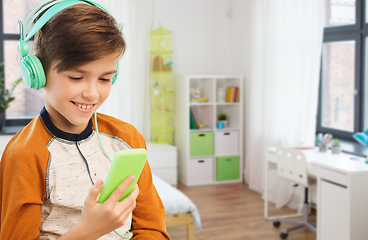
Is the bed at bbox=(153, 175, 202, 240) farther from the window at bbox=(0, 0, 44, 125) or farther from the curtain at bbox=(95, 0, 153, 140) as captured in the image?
the window at bbox=(0, 0, 44, 125)

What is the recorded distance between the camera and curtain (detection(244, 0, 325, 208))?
138 inches

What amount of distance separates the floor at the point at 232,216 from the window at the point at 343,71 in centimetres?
101

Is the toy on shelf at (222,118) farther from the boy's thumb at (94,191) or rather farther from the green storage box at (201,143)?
the boy's thumb at (94,191)

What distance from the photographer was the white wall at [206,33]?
15.3 feet

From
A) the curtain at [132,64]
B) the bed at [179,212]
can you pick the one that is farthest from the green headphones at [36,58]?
the curtain at [132,64]

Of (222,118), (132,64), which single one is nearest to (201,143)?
(222,118)

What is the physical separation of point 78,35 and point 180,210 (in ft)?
6.53

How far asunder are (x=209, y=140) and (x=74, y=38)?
394cm

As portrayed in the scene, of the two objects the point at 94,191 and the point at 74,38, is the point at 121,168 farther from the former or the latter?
the point at 74,38

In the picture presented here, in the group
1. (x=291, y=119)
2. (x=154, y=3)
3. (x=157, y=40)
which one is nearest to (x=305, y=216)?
(x=291, y=119)

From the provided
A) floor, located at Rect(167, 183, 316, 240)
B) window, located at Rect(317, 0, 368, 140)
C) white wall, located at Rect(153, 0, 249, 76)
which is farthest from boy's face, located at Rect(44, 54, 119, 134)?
white wall, located at Rect(153, 0, 249, 76)

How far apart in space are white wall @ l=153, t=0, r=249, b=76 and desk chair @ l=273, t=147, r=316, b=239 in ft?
6.00

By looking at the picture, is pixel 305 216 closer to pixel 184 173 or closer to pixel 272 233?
pixel 272 233

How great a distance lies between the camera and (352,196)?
2332mm
